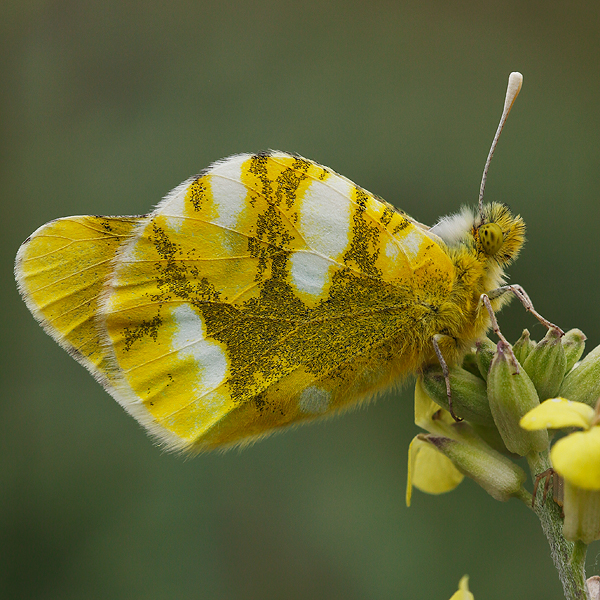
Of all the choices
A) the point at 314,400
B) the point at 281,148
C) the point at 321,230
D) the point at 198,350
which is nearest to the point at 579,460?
the point at 314,400

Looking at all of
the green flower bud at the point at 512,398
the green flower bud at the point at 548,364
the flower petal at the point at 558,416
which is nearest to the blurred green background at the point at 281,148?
the green flower bud at the point at 548,364

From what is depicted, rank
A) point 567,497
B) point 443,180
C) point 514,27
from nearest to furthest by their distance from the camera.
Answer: point 567,497, point 443,180, point 514,27

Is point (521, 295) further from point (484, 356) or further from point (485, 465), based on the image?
point (485, 465)

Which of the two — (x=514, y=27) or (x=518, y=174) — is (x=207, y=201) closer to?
(x=518, y=174)

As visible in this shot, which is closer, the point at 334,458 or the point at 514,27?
the point at 334,458

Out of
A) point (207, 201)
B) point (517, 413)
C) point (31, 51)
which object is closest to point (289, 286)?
point (207, 201)

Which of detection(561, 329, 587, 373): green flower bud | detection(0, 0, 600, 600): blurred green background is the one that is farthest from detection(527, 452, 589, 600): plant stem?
detection(0, 0, 600, 600): blurred green background
